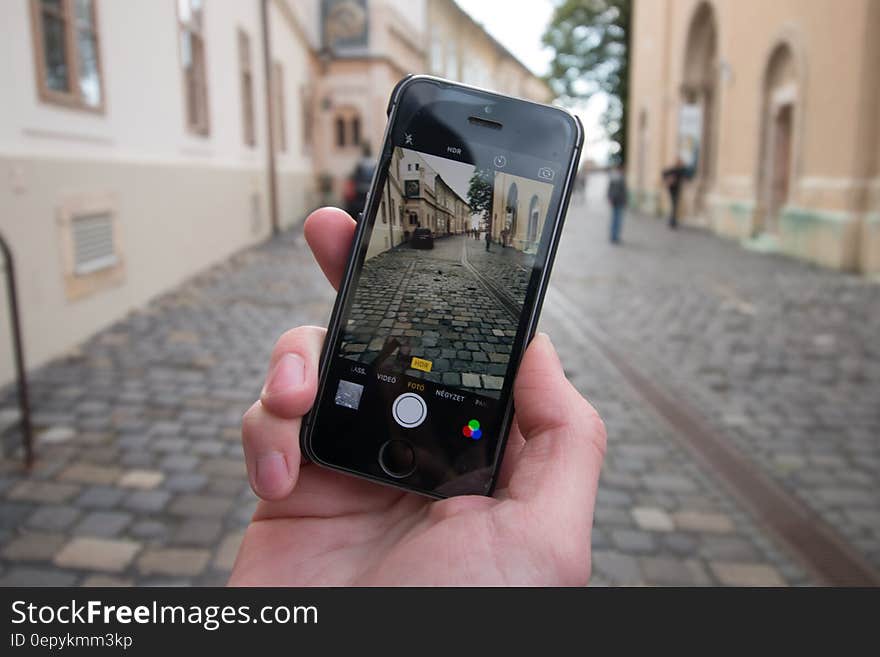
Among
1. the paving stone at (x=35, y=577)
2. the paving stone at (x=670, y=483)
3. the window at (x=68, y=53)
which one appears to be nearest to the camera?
the paving stone at (x=35, y=577)

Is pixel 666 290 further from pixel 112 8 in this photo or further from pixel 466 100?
pixel 466 100

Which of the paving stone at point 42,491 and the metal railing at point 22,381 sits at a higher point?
the metal railing at point 22,381

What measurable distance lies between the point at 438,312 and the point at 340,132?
97.4 feet

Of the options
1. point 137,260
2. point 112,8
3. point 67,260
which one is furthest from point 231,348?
point 112,8

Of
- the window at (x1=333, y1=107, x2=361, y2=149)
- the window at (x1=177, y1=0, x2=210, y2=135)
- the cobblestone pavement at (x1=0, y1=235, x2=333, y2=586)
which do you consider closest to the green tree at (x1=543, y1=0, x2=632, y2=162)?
the window at (x1=333, y1=107, x2=361, y2=149)

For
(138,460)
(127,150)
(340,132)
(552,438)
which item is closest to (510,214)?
(552,438)

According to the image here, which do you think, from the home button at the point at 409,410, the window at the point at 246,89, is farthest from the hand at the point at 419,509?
the window at the point at 246,89

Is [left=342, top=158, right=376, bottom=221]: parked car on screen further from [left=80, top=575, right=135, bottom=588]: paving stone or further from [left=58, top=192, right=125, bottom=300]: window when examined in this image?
[left=80, top=575, right=135, bottom=588]: paving stone

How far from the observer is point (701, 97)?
2458 centimetres

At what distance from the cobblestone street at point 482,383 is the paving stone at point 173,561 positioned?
11 millimetres

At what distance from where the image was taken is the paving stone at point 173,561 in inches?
139

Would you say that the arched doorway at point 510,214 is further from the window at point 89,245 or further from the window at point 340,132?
the window at point 340,132

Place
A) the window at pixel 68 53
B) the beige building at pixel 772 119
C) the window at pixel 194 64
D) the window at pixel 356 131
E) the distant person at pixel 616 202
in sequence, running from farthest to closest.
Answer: the window at pixel 356 131 < the distant person at pixel 616 202 < the beige building at pixel 772 119 < the window at pixel 194 64 < the window at pixel 68 53

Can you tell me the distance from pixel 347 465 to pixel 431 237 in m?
0.45
